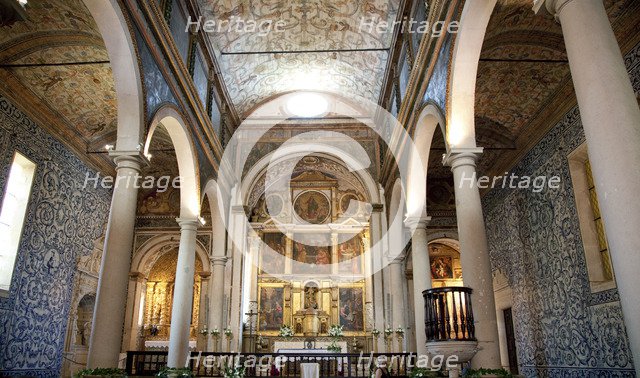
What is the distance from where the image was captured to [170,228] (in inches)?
734

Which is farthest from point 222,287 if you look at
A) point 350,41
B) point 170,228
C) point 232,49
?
point 350,41

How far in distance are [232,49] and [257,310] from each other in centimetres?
1053

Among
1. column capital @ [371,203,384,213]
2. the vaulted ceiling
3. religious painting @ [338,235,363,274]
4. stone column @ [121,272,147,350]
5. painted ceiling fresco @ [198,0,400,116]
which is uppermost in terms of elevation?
painted ceiling fresco @ [198,0,400,116]

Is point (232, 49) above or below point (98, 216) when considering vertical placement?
above

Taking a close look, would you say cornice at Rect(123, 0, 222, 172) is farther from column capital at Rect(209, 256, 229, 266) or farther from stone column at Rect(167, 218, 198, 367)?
column capital at Rect(209, 256, 229, 266)

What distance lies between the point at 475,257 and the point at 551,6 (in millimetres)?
3753

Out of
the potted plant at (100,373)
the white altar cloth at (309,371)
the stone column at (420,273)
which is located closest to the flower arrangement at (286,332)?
the white altar cloth at (309,371)

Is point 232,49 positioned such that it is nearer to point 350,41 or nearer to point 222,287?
point 350,41

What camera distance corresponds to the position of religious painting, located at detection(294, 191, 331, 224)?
21.8 meters

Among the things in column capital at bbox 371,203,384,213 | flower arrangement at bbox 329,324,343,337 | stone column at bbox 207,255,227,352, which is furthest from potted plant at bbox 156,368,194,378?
column capital at bbox 371,203,384,213

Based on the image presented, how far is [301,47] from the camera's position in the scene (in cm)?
1538

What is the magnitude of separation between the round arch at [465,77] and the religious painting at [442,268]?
13.0 m

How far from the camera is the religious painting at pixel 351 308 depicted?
19.8 meters

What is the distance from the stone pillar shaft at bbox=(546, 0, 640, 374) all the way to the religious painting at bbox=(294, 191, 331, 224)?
1750 cm
